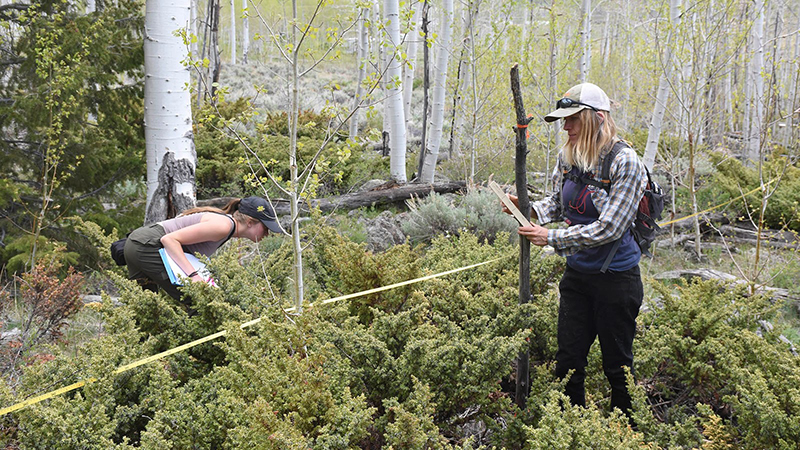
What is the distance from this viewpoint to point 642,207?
2691mm

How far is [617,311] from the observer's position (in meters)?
2.68

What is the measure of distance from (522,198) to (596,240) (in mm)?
411

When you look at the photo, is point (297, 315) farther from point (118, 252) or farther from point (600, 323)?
point (118, 252)

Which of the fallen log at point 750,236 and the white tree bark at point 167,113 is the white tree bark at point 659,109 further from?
the white tree bark at point 167,113

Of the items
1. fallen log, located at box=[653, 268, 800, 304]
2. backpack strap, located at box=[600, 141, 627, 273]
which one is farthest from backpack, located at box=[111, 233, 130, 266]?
fallen log, located at box=[653, 268, 800, 304]

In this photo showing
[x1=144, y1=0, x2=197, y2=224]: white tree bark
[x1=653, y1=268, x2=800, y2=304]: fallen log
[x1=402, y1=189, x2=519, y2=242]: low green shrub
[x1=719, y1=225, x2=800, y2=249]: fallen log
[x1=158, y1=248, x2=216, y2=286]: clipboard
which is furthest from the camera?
[x1=719, y1=225, x2=800, y2=249]: fallen log

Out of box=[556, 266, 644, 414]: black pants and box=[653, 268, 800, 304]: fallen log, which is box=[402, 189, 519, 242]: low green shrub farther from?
box=[556, 266, 644, 414]: black pants

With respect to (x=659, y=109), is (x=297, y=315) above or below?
below

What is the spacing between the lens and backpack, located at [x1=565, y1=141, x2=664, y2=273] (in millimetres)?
2600

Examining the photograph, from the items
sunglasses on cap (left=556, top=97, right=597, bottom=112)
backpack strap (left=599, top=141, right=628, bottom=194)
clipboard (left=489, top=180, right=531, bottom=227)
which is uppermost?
sunglasses on cap (left=556, top=97, right=597, bottom=112)

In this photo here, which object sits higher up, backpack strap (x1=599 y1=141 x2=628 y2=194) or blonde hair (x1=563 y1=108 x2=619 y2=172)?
blonde hair (x1=563 y1=108 x2=619 y2=172)

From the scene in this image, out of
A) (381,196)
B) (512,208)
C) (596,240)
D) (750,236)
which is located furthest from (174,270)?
(750,236)

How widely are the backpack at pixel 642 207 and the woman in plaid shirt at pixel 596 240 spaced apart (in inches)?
0.4

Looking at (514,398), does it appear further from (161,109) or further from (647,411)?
(161,109)
